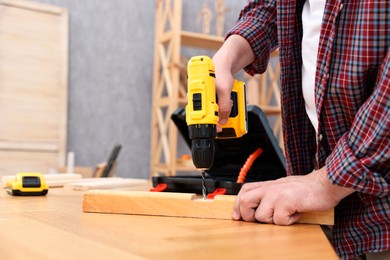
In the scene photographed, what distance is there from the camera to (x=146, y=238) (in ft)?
1.84

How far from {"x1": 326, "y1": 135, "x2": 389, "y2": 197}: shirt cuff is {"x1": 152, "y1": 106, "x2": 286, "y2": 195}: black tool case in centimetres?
39

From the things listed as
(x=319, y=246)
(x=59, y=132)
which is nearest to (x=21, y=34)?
(x=59, y=132)

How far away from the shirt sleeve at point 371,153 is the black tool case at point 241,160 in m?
0.40

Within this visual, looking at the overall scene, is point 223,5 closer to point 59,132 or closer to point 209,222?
point 59,132

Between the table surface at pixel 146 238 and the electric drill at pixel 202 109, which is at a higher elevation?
the electric drill at pixel 202 109

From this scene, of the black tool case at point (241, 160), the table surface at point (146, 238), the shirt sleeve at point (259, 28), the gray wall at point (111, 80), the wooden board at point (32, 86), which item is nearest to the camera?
the table surface at point (146, 238)

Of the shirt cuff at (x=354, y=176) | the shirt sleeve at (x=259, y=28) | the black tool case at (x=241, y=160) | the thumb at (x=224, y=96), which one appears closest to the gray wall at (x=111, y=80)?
the black tool case at (x=241, y=160)

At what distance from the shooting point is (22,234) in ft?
1.91

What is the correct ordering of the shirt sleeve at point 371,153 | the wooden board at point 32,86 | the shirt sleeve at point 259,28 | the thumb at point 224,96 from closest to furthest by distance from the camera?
1. the shirt sleeve at point 371,153
2. the thumb at point 224,96
3. the shirt sleeve at point 259,28
4. the wooden board at point 32,86

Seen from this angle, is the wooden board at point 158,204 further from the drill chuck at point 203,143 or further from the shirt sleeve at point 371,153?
the shirt sleeve at point 371,153

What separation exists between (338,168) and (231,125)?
1.08 feet

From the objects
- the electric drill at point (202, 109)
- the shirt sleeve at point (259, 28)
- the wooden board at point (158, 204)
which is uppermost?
the shirt sleeve at point (259, 28)

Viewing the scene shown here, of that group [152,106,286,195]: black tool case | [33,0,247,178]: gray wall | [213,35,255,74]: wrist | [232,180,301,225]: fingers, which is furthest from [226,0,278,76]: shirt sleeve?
[33,0,247,178]: gray wall

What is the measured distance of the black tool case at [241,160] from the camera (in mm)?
1208
